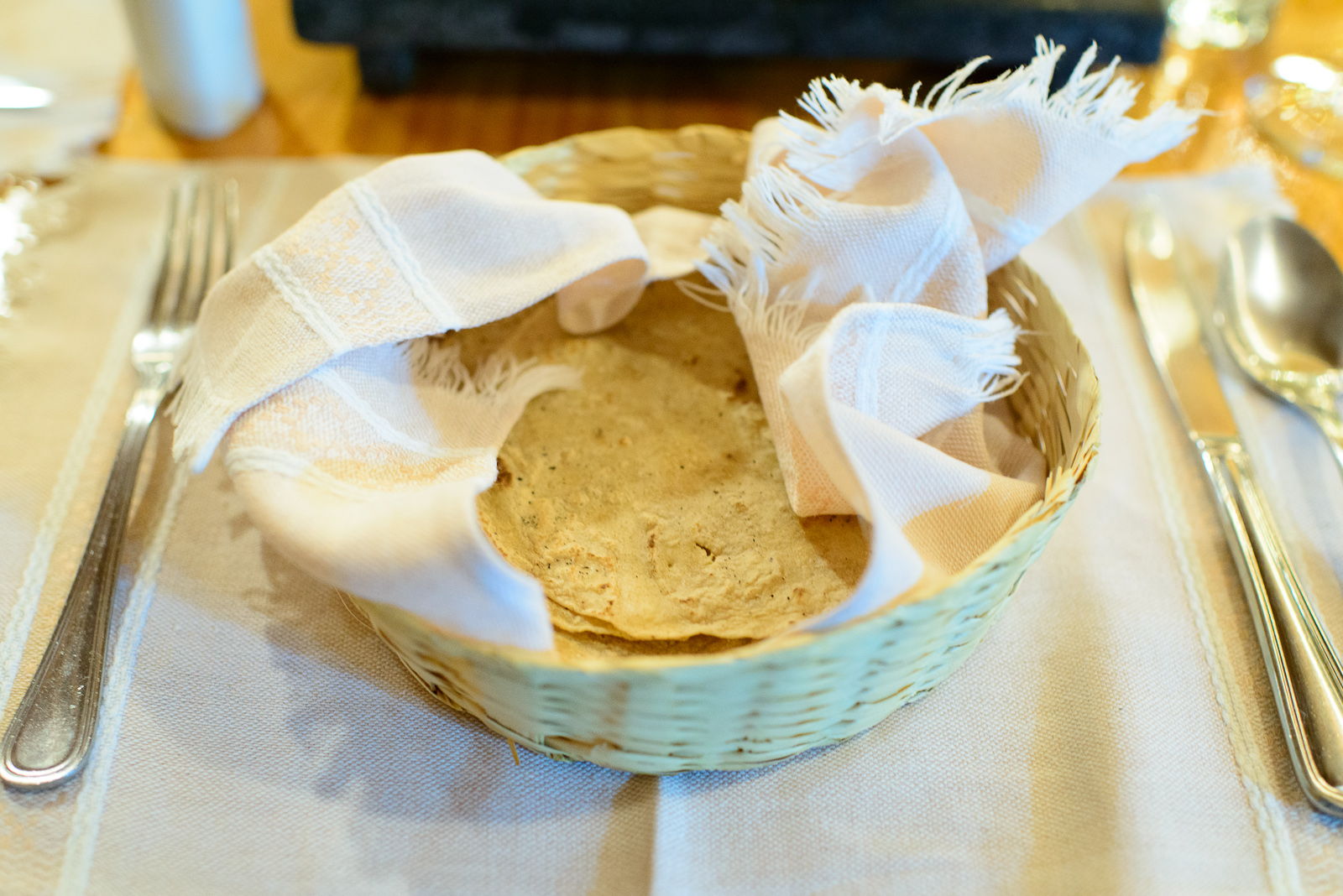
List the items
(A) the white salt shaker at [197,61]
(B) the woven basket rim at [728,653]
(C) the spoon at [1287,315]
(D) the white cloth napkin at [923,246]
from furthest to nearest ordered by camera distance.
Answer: (A) the white salt shaker at [197,61] < (C) the spoon at [1287,315] < (D) the white cloth napkin at [923,246] < (B) the woven basket rim at [728,653]

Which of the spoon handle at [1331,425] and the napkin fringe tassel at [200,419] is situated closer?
the napkin fringe tassel at [200,419]

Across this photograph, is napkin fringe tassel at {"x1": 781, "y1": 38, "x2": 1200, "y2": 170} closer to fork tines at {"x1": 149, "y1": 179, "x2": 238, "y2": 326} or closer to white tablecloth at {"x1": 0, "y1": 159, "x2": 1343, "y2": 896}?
white tablecloth at {"x1": 0, "y1": 159, "x2": 1343, "y2": 896}

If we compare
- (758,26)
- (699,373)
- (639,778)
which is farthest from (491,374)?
(758,26)

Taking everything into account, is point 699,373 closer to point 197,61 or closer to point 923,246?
point 923,246

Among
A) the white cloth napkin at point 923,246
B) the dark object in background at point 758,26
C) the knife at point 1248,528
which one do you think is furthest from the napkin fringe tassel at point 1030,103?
the dark object in background at point 758,26

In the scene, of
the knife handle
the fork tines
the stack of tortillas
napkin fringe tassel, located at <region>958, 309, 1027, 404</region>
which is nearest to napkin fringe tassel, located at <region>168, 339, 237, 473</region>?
the stack of tortillas

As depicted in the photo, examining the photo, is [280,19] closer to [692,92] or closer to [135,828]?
[692,92]

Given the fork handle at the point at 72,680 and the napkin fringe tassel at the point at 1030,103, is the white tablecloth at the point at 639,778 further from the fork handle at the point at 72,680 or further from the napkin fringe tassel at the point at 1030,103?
the napkin fringe tassel at the point at 1030,103
